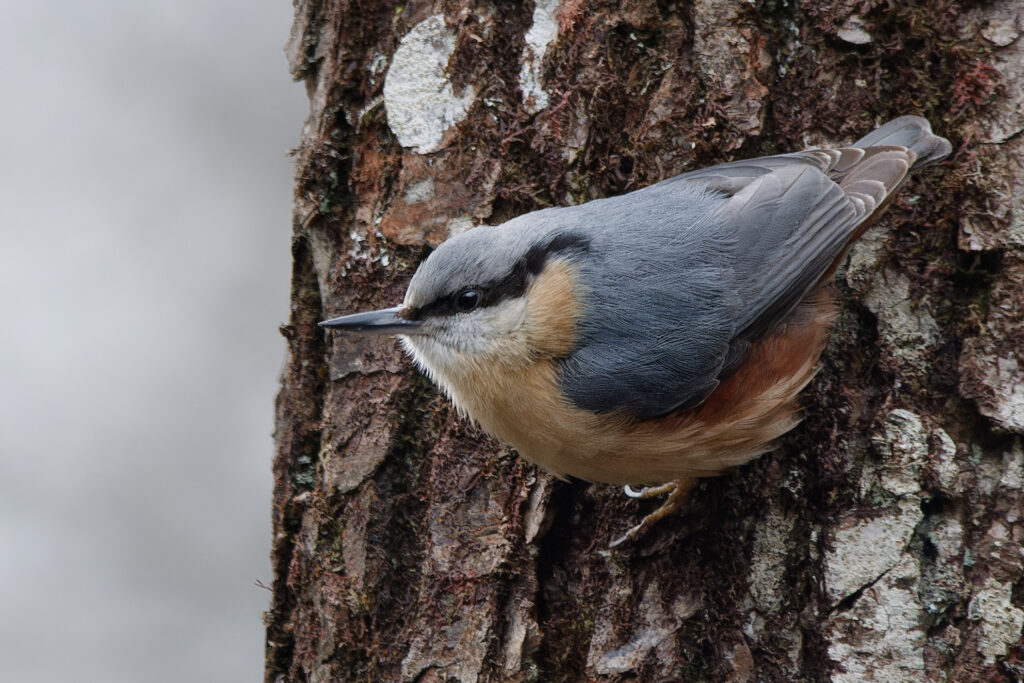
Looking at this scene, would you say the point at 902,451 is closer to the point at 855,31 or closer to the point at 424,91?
the point at 855,31

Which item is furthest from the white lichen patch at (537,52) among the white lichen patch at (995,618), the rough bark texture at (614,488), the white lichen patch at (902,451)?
the white lichen patch at (995,618)

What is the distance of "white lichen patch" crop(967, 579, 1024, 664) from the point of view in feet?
6.97

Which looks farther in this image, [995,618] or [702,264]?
[702,264]

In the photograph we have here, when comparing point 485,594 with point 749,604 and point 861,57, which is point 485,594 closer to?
point 749,604

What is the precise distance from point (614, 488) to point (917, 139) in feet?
3.80

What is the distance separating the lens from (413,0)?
107 inches

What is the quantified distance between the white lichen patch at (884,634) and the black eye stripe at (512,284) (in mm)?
1067

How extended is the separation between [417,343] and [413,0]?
38.3 inches

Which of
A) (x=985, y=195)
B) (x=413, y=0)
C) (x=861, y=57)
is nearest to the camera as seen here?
(x=985, y=195)

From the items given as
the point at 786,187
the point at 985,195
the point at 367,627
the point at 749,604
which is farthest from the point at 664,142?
the point at 367,627

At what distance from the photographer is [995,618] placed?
2.14 meters

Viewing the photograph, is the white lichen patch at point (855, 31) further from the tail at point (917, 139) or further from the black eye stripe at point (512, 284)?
the black eye stripe at point (512, 284)

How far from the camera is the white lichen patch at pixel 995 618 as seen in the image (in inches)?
83.6

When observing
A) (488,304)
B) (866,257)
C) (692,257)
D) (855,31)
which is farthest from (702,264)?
(855,31)
